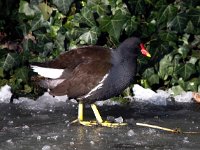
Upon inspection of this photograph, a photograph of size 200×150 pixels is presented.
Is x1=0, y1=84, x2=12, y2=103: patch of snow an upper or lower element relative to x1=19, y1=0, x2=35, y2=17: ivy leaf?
lower

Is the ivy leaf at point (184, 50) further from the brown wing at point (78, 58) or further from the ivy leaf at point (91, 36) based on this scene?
the brown wing at point (78, 58)

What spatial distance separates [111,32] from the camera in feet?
24.4

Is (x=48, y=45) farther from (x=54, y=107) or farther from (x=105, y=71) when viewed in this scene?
(x=105, y=71)

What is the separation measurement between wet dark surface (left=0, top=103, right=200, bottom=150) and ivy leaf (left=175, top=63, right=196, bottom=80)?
1.33 feet

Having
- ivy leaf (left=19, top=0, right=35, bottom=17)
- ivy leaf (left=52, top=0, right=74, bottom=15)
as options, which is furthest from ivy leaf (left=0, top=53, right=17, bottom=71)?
ivy leaf (left=52, top=0, right=74, bottom=15)

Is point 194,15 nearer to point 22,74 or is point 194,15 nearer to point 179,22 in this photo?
point 179,22

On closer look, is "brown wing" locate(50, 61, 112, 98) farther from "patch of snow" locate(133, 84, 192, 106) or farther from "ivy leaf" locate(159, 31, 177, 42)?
"ivy leaf" locate(159, 31, 177, 42)

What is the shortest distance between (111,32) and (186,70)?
1016mm

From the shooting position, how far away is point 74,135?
5.88 meters

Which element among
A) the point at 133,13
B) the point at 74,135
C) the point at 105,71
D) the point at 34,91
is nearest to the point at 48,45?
the point at 34,91

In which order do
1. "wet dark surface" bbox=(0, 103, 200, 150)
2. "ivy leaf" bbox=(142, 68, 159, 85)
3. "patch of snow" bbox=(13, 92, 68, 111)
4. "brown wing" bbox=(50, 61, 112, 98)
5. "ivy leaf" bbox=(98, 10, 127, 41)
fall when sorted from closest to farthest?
Answer: "wet dark surface" bbox=(0, 103, 200, 150)
"brown wing" bbox=(50, 61, 112, 98)
"patch of snow" bbox=(13, 92, 68, 111)
"ivy leaf" bbox=(98, 10, 127, 41)
"ivy leaf" bbox=(142, 68, 159, 85)

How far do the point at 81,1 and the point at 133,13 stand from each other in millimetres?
700

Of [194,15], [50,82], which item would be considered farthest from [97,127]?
[194,15]

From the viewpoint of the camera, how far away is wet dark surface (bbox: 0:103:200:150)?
5.47m
